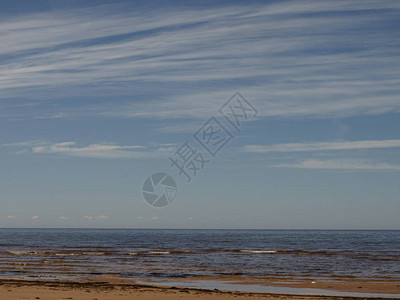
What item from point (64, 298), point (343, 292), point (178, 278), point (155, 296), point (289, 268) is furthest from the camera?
point (289, 268)

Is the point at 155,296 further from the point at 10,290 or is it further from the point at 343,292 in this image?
the point at 343,292

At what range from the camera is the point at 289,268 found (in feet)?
128

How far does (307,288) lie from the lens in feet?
85.7

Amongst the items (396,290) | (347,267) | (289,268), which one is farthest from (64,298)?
(347,267)

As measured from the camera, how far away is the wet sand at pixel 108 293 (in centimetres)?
2067

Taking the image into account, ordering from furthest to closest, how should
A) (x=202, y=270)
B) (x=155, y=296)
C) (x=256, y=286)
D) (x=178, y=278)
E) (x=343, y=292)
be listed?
1. (x=202, y=270)
2. (x=178, y=278)
3. (x=256, y=286)
4. (x=343, y=292)
5. (x=155, y=296)

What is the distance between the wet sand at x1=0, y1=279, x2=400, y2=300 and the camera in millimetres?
Result: 20666

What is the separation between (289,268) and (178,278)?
38.5ft

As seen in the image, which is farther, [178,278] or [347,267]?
[347,267]

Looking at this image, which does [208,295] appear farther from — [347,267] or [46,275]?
[347,267]

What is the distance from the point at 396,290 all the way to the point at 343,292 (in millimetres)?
3021

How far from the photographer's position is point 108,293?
22031 millimetres

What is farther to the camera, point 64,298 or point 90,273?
point 90,273

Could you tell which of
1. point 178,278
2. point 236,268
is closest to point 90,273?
point 178,278
